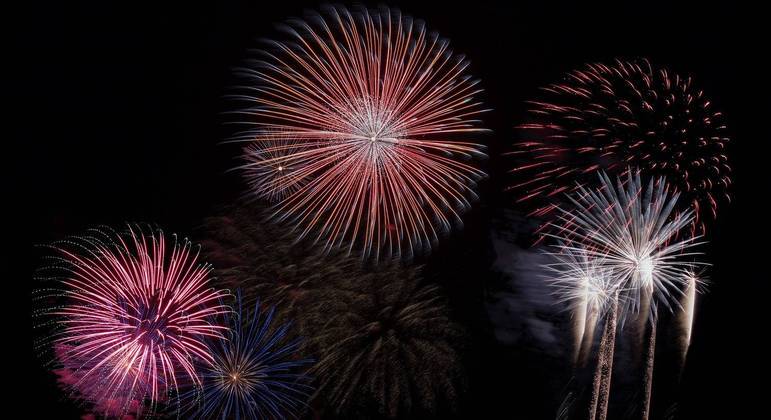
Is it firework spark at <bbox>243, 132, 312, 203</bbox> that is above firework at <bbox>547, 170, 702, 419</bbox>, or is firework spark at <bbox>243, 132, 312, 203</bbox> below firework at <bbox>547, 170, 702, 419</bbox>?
below

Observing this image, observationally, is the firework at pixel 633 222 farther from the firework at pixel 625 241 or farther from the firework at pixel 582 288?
the firework at pixel 582 288

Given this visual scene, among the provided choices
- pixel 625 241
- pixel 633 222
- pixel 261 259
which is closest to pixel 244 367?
pixel 261 259

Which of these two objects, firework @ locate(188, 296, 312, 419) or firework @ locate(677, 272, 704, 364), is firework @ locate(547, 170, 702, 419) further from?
firework @ locate(188, 296, 312, 419)

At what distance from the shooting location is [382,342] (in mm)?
10586

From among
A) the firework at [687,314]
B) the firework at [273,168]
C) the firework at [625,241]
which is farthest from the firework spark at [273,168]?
the firework at [687,314]

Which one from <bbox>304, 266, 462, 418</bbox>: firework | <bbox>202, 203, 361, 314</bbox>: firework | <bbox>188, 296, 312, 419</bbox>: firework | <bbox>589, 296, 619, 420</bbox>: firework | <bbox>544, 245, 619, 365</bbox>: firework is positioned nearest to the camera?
<bbox>202, 203, 361, 314</bbox>: firework

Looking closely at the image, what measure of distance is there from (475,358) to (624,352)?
376 centimetres

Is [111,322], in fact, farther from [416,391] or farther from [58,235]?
[416,391]

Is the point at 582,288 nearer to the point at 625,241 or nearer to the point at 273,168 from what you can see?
the point at 625,241

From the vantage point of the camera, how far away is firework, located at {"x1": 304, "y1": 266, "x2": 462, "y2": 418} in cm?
1008

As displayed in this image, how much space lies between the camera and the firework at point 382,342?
10078 millimetres

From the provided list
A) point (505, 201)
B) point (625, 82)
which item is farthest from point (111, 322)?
point (625, 82)

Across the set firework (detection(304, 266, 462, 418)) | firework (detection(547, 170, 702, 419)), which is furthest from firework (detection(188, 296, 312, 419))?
firework (detection(547, 170, 702, 419))

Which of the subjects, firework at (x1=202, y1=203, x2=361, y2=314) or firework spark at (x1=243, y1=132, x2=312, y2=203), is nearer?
firework spark at (x1=243, y1=132, x2=312, y2=203)
